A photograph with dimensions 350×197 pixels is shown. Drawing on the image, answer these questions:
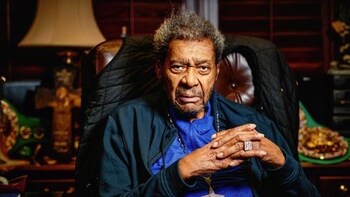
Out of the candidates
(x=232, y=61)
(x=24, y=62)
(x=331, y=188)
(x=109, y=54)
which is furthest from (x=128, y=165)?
(x=24, y=62)

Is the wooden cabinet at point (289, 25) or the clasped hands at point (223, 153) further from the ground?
the wooden cabinet at point (289, 25)

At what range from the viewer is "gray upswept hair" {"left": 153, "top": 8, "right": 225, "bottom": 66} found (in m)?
1.72

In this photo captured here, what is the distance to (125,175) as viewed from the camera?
1.63 metres

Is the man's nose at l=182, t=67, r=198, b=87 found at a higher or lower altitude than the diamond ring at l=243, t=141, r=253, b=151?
higher

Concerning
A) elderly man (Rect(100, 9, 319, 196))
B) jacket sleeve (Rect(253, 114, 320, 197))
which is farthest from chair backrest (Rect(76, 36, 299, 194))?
jacket sleeve (Rect(253, 114, 320, 197))

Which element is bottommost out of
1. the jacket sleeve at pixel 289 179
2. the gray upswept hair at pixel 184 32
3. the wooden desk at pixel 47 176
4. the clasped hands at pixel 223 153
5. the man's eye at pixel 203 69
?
the wooden desk at pixel 47 176

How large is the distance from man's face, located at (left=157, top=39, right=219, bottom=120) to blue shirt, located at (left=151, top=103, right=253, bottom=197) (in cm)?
6

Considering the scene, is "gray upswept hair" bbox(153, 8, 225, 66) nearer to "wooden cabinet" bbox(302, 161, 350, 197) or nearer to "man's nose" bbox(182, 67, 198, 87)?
"man's nose" bbox(182, 67, 198, 87)

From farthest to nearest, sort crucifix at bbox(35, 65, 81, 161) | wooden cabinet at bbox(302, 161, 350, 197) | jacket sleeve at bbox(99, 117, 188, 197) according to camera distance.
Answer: crucifix at bbox(35, 65, 81, 161) < wooden cabinet at bbox(302, 161, 350, 197) < jacket sleeve at bbox(99, 117, 188, 197)

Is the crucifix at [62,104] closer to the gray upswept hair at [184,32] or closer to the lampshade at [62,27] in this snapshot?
the lampshade at [62,27]

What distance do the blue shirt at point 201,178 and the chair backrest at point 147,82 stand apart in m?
0.27

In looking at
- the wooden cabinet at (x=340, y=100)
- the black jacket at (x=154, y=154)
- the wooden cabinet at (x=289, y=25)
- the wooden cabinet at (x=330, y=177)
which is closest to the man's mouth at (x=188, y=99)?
the black jacket at (x=154, y=154)

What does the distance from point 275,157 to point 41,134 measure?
151cm

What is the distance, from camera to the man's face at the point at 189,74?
169 centimetres
